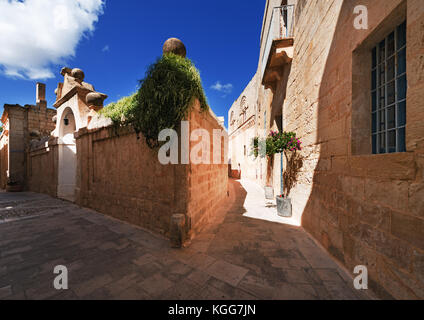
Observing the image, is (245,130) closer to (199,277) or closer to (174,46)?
(174,46)

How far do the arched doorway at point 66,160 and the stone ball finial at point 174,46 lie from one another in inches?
305

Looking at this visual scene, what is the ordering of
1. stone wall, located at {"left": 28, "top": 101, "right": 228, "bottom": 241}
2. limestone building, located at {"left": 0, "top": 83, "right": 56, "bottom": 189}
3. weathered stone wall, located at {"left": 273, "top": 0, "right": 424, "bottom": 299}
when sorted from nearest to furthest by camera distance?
weathered stone wall, located at {"left": 273, "top": 0, "right": 424, "bottom": 299}, stone wall, located at {"left": 28, "top": 101, "right": 228, "bottom": 241}, limestone building, located at {"left": 0, "top": 83, "right": 56, "bottom": 189}

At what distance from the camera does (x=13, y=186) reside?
458 inches

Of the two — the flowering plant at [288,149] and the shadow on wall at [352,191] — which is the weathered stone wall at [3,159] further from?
the shadow on wall at [352,191]

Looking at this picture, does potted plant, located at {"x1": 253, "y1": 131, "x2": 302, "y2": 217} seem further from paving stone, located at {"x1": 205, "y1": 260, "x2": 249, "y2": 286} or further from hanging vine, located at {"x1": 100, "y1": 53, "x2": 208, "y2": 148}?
paving stone, located at {"x1": 205, "y1": 260, "x2": 249, "y2": 286}

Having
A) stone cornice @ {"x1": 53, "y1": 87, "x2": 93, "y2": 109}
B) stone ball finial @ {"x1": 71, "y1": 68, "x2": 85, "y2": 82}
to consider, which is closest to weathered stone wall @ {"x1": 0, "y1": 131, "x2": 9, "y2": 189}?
stone cornice @ {"x1": 53, "y1": 87, "x2": 93, "y2": 109}

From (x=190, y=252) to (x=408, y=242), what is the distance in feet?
9.56

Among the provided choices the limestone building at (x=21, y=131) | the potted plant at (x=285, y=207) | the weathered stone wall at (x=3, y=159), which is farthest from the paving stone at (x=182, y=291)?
the weathered stone wall at (x=3, y=159)

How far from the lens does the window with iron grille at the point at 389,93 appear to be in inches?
77.9

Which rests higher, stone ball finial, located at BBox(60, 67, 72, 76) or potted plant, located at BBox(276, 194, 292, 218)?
stone ball finial, located at BBox(60, 67, 72, 76)

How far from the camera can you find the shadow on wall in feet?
5.76

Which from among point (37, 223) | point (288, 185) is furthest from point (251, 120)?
point (37, 223)

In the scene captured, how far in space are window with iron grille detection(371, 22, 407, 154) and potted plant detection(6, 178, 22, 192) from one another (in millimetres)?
A: 19514

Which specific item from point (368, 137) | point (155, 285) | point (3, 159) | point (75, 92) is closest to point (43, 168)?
point (75, 92)
